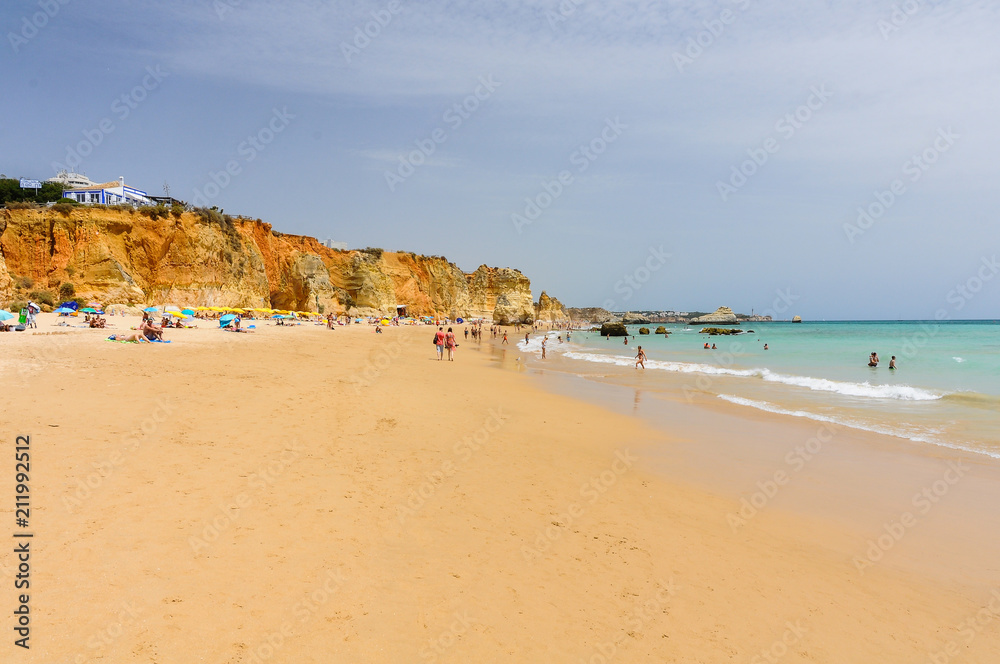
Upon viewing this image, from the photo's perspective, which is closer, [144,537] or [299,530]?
[144,537]

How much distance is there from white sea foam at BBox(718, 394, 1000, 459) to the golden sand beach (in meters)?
5.51

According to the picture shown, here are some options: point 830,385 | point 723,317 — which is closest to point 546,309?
point 723,317

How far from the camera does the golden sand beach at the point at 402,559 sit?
116 inches

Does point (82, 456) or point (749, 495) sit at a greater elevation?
point (82, 456)

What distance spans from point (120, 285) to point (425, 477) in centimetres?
3590

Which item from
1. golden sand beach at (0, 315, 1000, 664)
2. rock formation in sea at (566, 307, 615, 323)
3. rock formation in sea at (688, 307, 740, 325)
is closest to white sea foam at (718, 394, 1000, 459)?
golden sand beach at (0, 315, 1000, 664)

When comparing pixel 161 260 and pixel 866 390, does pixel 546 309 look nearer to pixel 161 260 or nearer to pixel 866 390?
pixel 161 260

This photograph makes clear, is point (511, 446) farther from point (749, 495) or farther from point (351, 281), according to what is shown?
point (351, 281)

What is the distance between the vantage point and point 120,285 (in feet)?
105

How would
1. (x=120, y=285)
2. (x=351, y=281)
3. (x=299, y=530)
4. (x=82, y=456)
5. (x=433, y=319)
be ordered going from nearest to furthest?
(x=299, y=530) < (x=82, y=456) < (x=120, y=285) < (x=351, y=281) < (x=433, y=319)

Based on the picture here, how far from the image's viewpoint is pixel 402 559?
12.7 ft

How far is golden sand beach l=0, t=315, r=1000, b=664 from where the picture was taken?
2.95 meters

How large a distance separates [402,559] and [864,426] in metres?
10.4

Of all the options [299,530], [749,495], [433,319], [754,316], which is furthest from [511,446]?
[754,316]
